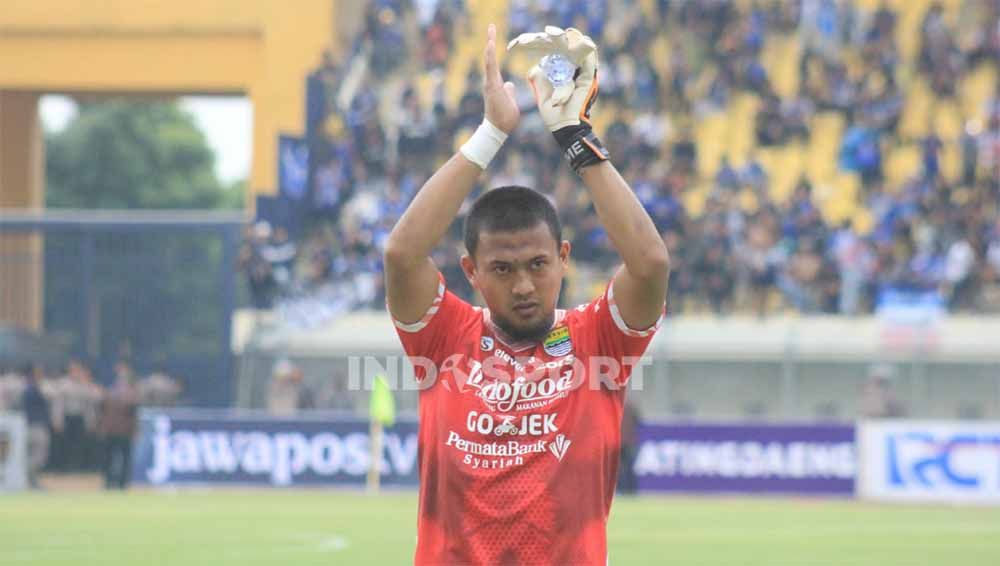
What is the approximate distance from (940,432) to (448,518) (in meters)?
20.5

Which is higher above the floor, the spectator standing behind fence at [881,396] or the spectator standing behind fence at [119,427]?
the spectator standing behind fence at [881,396]

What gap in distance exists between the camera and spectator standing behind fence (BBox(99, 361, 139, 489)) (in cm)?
2673

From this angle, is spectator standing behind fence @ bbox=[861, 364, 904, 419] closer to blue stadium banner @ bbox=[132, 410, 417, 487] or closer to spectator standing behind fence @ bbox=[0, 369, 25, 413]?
blue stadium banner @ bbox=[132, 410, 417, 487]

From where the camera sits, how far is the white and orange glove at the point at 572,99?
4.82 metres

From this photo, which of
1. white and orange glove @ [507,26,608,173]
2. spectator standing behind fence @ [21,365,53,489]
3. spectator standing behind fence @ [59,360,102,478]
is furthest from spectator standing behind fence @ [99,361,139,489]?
white and orange glove @ [507,26,608,173]

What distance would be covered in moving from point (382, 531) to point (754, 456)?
8.87 m

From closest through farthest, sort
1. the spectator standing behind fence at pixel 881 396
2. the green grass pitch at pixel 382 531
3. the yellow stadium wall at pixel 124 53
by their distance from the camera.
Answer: the green grass pitch at pixel 382 531 → the spectator standing behind fence at pixel 881 396 → the yellow stadium wall at pixel 124 53

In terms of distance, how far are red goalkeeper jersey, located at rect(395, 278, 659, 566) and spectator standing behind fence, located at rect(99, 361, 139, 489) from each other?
73.0 feet

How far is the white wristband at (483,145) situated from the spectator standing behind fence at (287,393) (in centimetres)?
2239

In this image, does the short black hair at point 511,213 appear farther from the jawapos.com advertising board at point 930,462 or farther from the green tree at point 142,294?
the green tree at point 142,294

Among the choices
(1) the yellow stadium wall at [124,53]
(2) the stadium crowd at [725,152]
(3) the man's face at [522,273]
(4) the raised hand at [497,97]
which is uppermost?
(1) the yellow stadium wall at [124,53]

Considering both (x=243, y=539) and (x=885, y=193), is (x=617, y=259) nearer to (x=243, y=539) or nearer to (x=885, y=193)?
(x=885, y=193)

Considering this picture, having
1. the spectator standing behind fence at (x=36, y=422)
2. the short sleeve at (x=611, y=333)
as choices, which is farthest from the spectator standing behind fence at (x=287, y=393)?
the short sleeve at (x=611, y=333)

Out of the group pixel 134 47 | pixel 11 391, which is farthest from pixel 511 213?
pixel 134 47
